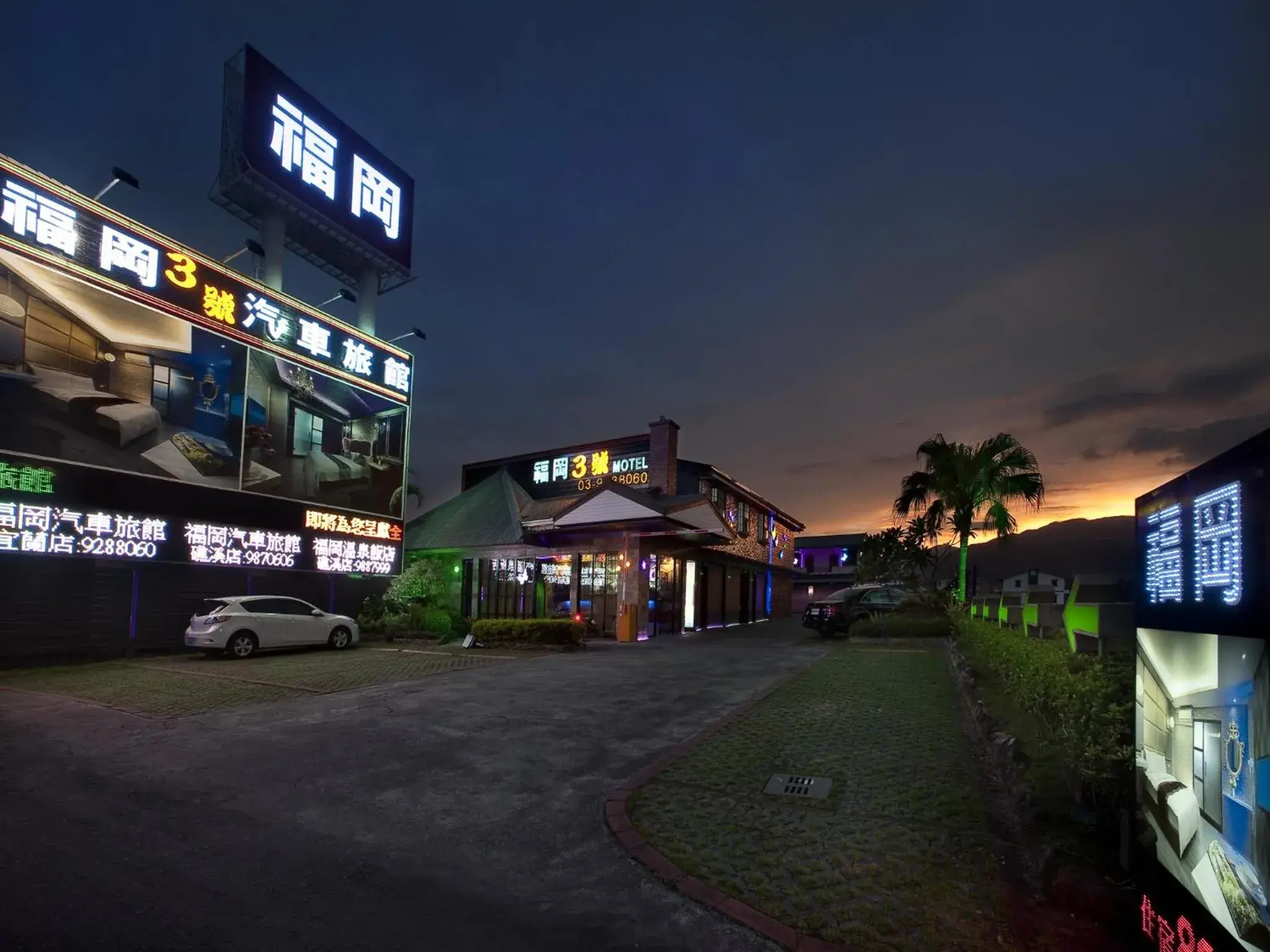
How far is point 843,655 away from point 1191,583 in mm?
14317

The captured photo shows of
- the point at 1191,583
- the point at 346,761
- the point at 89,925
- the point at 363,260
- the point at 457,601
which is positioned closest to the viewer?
the point at 1191,583

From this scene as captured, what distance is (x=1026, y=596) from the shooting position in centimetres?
1284

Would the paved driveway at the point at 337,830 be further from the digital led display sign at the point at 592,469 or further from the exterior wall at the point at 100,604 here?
the digital led display sign at the point at 592,469

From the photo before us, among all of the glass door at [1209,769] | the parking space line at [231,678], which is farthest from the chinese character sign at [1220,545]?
the parking space line at [231,678]

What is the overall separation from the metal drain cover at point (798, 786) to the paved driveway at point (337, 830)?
1.47 meters

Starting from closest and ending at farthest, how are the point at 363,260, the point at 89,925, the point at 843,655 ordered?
the point at 89,925
the point at 843,655
the point at 363,260

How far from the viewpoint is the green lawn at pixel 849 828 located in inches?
152

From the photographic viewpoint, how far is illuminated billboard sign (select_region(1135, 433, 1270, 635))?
2.36 m

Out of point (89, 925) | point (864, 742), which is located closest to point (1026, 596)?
point (864, 742)

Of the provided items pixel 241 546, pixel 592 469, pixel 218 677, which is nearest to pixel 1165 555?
pixel 218 677

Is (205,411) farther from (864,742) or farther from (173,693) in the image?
(864,742)

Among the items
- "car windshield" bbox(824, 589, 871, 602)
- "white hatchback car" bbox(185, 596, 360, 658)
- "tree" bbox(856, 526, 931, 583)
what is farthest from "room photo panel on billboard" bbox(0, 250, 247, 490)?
"tree" bbox(856, 526, 931, 583)

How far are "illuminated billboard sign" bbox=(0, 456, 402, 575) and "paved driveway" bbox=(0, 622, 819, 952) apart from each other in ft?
16.7

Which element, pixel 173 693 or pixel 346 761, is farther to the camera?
pixel 173 693
